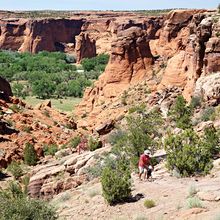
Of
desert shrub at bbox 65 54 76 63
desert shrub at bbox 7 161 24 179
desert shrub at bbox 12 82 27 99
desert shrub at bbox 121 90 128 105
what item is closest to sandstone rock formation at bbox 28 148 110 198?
desert shrub at bbox 7 161 24 179

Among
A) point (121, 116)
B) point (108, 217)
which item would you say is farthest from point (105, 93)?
point (108, 217)

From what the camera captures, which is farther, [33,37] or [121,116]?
[33,37]

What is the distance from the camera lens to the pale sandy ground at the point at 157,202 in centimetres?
1082

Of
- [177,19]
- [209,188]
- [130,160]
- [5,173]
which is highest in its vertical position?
[177,19]

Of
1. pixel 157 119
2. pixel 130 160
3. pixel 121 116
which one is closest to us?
pixel 130 160

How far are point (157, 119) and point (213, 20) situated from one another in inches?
307

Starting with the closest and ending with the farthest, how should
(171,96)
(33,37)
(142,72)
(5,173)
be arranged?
(5,173) < (171,96) < (142,72) < (33,37)

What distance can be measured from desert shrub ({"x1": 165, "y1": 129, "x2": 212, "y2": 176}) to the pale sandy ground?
0.35 meters

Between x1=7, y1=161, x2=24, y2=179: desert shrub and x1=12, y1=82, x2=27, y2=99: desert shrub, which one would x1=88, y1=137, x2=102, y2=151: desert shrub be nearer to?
x1=7, y1=161, x2=24, y2=179: desert shrub

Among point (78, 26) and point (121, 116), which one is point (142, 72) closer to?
point (121, 116)

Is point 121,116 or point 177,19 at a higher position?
point 177,19

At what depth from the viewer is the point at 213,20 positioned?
27.9 m

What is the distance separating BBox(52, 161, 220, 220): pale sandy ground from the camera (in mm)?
10820

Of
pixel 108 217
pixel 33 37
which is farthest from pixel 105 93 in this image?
pixel 33 37
